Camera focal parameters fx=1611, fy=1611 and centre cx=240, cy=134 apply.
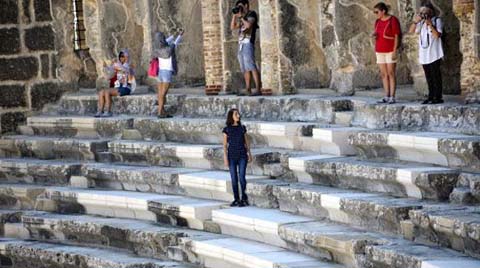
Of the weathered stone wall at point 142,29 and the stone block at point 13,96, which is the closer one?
the weathered stone wall at point 142,29

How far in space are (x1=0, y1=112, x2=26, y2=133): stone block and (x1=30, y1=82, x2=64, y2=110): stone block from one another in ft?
1.08

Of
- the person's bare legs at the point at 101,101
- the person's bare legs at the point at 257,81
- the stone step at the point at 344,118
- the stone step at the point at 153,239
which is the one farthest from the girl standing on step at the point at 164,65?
the stone step at the point at 344,118

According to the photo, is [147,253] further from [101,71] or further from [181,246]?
[101,71]

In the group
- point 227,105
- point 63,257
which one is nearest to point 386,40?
point 227,105

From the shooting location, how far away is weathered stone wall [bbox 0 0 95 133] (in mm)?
27859

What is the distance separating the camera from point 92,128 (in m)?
26.1

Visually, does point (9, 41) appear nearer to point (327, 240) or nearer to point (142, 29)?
point (142, 29)

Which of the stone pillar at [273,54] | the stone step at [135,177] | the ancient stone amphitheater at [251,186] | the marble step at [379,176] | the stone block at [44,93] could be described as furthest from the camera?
the stone block at [44,93]

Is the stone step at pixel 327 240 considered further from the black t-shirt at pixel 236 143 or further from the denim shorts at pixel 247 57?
the denim shorts at pixel 247 57

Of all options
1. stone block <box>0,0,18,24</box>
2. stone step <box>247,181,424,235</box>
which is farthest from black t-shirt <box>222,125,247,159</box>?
stone block <box>0,0,18,24</box>

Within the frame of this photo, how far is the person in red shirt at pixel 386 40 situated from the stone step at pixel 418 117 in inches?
17.7

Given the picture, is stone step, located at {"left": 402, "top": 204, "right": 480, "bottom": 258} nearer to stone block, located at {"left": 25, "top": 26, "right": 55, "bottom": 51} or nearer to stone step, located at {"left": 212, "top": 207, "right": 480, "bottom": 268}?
stone step, located at {"left": 212, "top": 207, "right": 480, "bottom": 268}

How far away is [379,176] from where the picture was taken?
1816 centimetres

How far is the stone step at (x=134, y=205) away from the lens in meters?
20.7
